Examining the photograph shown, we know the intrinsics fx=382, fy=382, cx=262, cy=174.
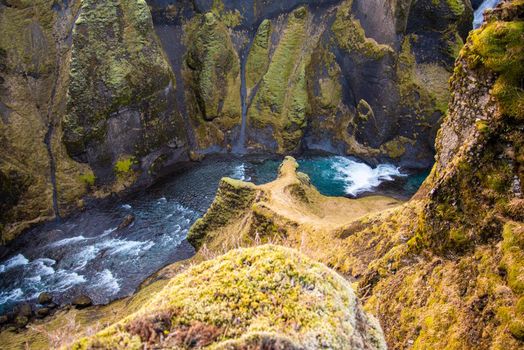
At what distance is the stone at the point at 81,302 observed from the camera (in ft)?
116

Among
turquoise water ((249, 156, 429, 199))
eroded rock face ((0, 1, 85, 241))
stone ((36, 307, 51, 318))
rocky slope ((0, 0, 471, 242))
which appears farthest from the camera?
turquoise water ((249, 156, 429, 199))

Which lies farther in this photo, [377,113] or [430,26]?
[377,113]

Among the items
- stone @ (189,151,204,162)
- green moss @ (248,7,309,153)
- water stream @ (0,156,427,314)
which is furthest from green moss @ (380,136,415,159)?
stone @ (189,151,204,162)

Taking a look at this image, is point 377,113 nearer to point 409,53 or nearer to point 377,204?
point 409,53

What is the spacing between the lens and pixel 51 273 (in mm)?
40031

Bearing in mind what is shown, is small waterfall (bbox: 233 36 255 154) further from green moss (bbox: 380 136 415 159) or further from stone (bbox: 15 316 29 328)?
stone (bbox: 15 316 29 328)

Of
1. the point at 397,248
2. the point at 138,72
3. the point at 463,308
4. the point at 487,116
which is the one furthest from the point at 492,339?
the point at 138,72

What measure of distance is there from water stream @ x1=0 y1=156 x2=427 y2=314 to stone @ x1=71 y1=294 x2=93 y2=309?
705 millimetres

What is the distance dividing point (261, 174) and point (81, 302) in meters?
31.4

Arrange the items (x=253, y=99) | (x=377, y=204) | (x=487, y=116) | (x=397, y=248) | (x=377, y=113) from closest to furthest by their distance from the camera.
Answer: (x=487, y=116)
(x=397, y=248)
(x=377, y=204)
(x=377, y=113)
(x=253, y=99)

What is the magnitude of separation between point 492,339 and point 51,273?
135 feet

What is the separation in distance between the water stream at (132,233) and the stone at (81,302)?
71 cm

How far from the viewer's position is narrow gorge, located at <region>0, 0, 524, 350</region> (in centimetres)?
735

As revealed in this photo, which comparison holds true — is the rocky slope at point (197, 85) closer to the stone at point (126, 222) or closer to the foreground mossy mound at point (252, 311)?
the stone at point (126, 222)
